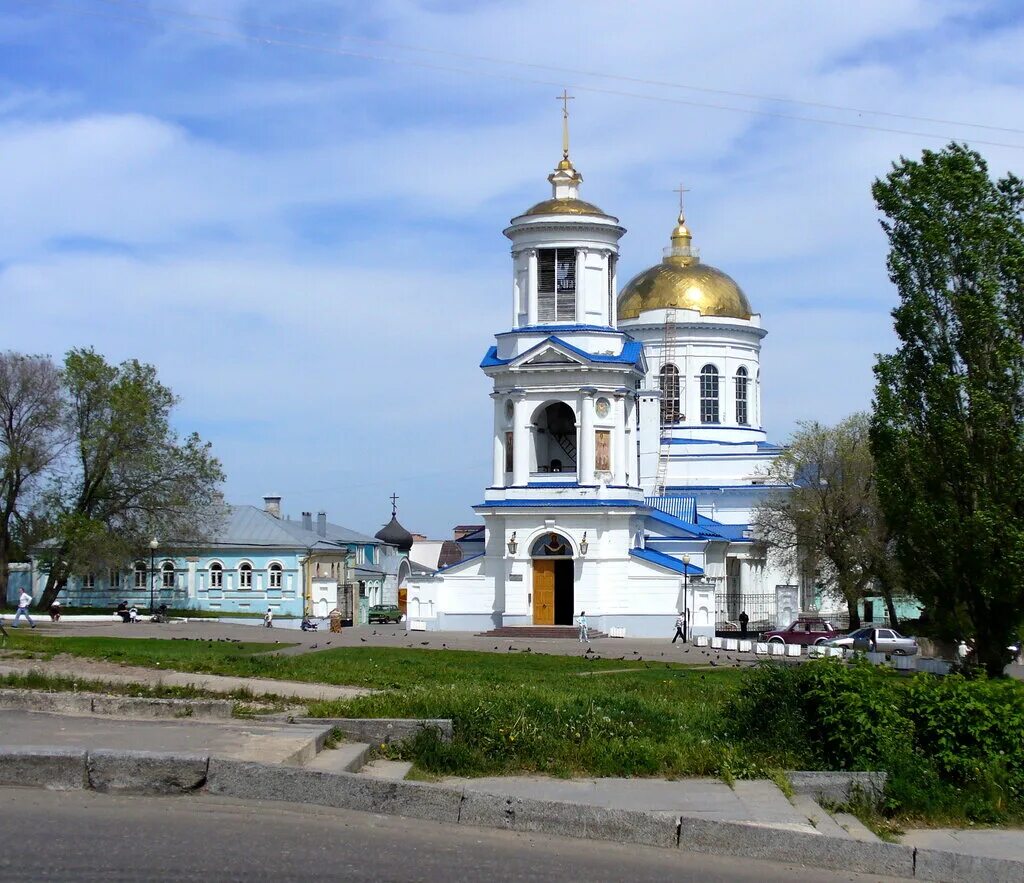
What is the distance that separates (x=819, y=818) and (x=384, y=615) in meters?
68.0

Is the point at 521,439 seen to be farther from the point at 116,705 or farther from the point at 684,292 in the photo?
the point at 116,705

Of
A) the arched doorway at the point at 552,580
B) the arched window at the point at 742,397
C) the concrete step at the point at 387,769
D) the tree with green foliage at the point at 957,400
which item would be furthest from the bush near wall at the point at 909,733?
the arched window at the point at 742,397

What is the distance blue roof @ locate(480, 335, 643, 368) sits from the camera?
46938mm

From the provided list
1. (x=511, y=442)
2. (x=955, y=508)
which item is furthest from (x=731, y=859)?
(x=511, y=442)

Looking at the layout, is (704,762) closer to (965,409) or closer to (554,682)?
(554,682)

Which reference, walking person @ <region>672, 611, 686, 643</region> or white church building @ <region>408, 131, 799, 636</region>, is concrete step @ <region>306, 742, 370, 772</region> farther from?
white church building @ <region>408, 131, 799, 636</region>

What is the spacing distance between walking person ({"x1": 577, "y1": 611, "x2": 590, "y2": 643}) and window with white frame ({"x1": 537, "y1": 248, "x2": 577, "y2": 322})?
31.3 feet

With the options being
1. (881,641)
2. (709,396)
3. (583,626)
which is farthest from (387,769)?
(709,396)

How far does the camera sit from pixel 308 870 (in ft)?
25.7

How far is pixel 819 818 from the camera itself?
9188 mm

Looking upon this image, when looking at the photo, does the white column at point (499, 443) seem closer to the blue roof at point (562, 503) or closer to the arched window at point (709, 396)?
the blue roof at point (562, 503)

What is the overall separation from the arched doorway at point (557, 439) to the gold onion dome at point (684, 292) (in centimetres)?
1584

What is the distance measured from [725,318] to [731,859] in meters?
56.3

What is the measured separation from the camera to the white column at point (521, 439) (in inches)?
1875
